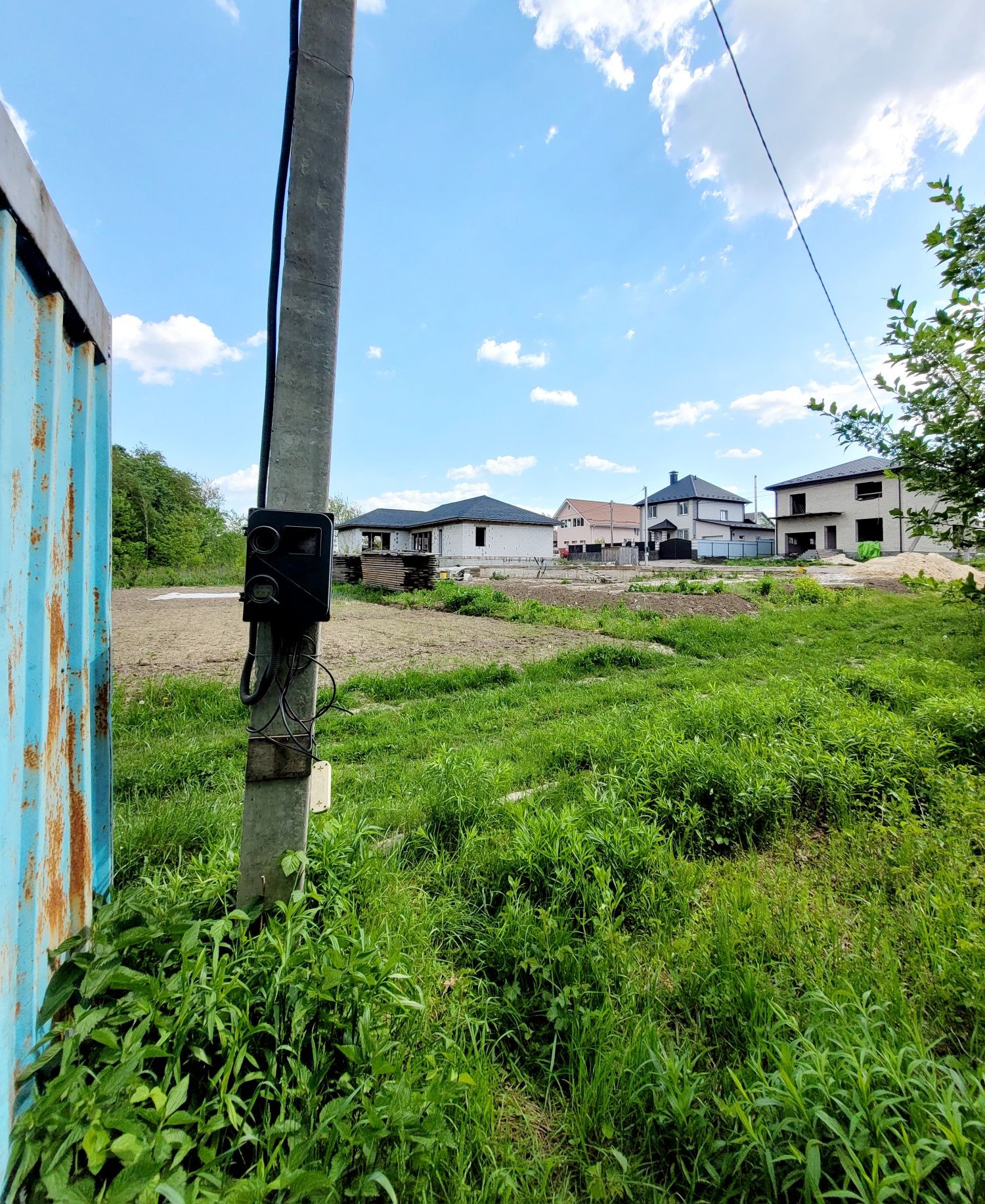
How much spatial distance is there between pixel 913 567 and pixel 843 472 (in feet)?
54.8

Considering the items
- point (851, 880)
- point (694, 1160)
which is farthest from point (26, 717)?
point (851, 880)

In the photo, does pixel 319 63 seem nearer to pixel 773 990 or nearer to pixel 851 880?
pixel 773 990

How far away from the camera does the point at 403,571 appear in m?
18.5

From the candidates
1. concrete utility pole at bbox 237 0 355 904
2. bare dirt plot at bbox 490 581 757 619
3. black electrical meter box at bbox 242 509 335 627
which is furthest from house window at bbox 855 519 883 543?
black electrical meter box at bbox 242 509 335 627

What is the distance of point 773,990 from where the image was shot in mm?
1476

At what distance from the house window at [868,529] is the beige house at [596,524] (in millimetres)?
23579

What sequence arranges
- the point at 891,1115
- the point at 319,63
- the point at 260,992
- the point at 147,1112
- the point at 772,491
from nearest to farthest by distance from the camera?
the point at 147,1112, the point at 891,1115, the point at 260,992, the point at 319,63, the point at 772,491

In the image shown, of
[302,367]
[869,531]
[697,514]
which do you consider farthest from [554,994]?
[697,514]

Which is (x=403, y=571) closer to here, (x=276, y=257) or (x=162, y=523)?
(x=276, y=257)

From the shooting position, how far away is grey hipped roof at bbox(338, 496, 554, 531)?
31375mm

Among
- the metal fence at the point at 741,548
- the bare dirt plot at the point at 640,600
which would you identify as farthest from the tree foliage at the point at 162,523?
the metal fence at the point at 741,548

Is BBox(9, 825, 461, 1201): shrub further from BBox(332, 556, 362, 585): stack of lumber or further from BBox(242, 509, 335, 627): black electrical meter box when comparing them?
BBox(332, 556, 362, 585): stack of lumber

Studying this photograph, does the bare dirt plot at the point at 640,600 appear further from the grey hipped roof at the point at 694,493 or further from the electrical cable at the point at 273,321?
the grey hipped roof at the point at 694,493

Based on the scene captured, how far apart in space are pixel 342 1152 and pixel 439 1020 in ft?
1.52
